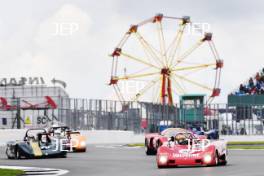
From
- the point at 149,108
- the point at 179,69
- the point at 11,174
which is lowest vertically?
the point at 11,174

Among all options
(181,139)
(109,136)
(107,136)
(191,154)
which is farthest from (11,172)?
(109,136)

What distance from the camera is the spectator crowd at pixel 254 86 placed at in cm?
12838

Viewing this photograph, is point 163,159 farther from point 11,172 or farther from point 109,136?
point 109,136

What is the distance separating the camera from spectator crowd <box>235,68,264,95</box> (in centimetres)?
12838

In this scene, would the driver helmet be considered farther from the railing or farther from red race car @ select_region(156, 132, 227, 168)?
the railing

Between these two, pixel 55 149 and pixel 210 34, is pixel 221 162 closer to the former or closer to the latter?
pixel 55 149

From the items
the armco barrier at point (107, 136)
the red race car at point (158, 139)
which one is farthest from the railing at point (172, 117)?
the red race car at point (158, 139)

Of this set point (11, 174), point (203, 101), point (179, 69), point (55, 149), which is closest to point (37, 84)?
point (179, 69)

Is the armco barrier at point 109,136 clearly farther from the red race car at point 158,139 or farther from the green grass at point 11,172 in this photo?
the green grass at point 11,172

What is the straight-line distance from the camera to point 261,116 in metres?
74.2

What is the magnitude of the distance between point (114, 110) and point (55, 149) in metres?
41.4

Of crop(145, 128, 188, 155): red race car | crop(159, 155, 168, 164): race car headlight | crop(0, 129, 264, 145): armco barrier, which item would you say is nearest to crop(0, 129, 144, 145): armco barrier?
crop(0, 129, 264, 145): armco barrier

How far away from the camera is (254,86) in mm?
129125

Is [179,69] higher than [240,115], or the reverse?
[179,69]
